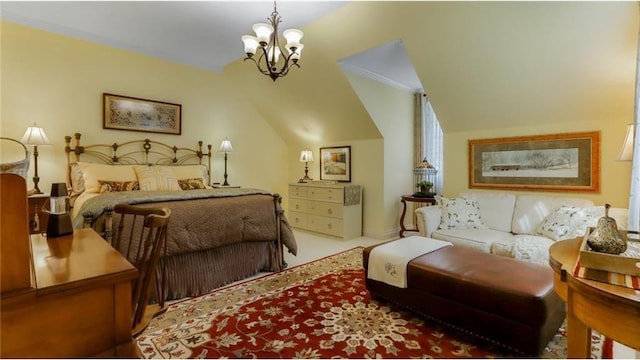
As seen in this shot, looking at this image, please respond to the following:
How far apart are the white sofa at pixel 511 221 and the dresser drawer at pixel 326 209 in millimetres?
1526

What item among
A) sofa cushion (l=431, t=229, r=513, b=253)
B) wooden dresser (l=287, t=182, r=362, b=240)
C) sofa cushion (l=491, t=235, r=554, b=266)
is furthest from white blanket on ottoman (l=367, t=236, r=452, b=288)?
wooden dresser (l=287, t=182, r=362, b=240)

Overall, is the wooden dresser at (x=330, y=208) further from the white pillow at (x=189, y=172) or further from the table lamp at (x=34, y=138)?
the table lamp at (x=34, y=138)

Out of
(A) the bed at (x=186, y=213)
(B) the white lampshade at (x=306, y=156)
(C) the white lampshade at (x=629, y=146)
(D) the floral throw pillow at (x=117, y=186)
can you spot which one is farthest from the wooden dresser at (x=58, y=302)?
(B) the white lampshade at (x=306, y=156)

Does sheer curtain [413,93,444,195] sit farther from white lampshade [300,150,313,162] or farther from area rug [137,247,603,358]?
area rug [137,247,603,358]

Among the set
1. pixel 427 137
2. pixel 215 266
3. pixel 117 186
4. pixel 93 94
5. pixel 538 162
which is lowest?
pixel 215 266

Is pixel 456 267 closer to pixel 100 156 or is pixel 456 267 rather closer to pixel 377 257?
pixel 377 257

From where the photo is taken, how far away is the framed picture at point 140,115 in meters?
4.15

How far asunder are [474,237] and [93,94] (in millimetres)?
5055

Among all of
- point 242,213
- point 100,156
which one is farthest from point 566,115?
point 100,156

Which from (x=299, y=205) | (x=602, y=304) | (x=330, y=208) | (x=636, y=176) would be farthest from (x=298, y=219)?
(x=602, y=304)

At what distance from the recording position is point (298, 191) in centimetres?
539

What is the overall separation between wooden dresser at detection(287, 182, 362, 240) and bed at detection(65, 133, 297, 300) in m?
1.42

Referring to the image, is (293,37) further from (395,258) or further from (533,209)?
(533,209)

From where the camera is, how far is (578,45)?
8.57 feet
